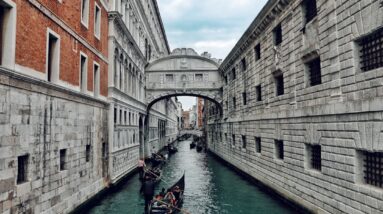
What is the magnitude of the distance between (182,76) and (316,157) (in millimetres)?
18828

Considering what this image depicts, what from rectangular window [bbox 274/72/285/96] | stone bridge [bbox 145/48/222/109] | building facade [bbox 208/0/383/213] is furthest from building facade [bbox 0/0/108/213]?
stone bridge [bbox 145/48/222/109]

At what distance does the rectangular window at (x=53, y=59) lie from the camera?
9.09m

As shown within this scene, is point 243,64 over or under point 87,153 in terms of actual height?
over

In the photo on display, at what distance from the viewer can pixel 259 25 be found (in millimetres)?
15617

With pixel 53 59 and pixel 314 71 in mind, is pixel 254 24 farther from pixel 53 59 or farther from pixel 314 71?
→ pixel 53 59

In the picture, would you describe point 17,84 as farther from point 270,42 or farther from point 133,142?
point 133,142

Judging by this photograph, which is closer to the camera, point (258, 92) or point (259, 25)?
point (259, 25)

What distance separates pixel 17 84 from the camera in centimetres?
688

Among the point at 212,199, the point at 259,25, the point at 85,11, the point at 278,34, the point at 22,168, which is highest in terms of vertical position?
the point at 259,25

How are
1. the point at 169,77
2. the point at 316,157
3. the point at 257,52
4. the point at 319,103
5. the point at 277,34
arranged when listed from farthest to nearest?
1. the point at 169,77
2. the point at 257,52
3. the point at 277,34
4. the point at 316,157
5. the point at 319,103

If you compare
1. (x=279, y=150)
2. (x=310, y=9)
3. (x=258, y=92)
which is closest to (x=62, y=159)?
(x=279, y=150)

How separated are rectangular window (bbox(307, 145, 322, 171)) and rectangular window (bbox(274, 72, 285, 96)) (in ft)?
11.8

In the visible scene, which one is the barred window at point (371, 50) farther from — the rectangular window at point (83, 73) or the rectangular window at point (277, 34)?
the rectangular window at point (83, 73)

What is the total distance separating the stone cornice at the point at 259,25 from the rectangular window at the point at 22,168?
10.9 m
